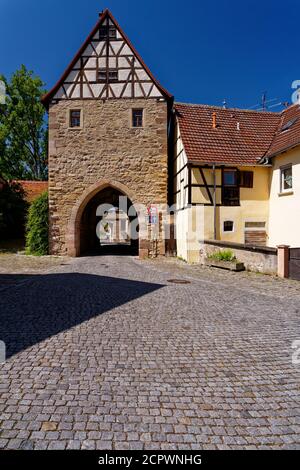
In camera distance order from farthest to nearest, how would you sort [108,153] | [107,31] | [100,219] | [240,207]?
[100,219] < [108,153] < [107,31] < [240,207]

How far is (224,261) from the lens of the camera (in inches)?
457

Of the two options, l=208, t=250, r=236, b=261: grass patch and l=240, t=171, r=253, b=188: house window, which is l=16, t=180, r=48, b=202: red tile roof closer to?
l=240, t=171, r=253, b=188: house window

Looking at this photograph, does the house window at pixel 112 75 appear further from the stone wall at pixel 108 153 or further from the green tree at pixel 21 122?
the green tree at pixel 21 122

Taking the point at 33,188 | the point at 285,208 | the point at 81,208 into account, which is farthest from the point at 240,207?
the point at 33,188

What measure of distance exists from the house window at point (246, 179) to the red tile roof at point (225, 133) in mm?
475

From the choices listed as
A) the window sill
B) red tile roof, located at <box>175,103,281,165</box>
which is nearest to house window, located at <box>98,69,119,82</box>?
red tile roof, located at <box>175,103,281,165</box>

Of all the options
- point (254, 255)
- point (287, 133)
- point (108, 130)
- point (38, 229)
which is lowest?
point (254, 255)

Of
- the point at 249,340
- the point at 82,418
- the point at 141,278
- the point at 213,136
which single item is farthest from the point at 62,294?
the point at 213,136

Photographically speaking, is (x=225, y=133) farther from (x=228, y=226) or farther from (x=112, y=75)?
(x=112, y=75)

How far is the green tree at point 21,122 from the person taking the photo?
28.4 m

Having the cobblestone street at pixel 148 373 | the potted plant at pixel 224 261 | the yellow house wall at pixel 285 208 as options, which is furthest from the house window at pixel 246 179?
the cobblestone street at pixel 148 373

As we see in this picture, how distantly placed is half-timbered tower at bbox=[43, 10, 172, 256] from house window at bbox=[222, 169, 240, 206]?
3099mm

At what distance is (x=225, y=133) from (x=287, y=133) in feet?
9.53

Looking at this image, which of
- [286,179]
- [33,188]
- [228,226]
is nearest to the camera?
[286,179]
